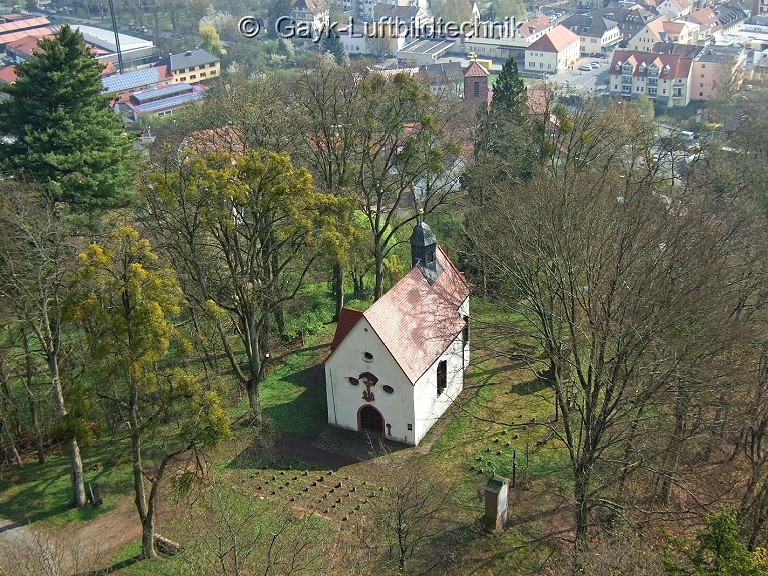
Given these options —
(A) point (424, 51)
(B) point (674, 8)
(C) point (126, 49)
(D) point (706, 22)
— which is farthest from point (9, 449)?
(B) point (674, 8)

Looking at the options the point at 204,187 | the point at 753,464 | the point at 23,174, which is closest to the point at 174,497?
the point at 204,187

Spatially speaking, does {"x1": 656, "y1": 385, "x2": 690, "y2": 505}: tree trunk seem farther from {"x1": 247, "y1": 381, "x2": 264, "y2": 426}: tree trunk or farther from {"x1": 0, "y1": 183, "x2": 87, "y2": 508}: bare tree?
{"x1": 0, "y1": 183, "x2": 87, "y2": 508}: bare tree

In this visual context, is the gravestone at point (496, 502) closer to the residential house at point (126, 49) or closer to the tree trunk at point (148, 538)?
the tree trunk at point (148, 538)

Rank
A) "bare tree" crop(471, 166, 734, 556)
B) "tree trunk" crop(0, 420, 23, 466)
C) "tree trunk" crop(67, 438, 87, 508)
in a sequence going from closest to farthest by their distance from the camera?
"bare tree" crop(471, 166, 734, 556)
"tree trunk" crop(67, 438, 87, 508)
"tree trunk" crop(0, 420, 23, 466)

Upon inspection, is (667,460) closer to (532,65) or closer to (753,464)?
(753,464)

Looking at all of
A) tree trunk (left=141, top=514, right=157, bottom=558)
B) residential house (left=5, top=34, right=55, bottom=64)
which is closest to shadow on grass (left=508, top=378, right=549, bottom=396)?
tree trunk (left=141, top=514, right=157, bottom=558)

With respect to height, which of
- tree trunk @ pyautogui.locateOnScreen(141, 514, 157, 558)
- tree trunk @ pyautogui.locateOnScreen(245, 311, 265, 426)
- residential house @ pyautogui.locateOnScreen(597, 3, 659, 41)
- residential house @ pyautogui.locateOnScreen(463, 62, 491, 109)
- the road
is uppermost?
residential house @ pyautogui.locateOnScreen(597, 3, 659, 41)
